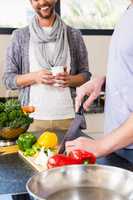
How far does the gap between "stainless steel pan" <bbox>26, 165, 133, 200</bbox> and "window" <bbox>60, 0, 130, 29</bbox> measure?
8.15ft

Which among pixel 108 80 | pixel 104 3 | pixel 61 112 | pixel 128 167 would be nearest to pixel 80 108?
pixel 108 80

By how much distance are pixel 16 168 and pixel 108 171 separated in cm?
52

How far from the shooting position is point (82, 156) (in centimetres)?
129

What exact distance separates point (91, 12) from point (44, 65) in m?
1.18

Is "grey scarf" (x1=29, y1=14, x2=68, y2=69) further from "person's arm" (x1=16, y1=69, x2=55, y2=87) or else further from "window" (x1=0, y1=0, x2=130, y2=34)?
"window" (x1=0, y1=0, x2=130, y2=34)

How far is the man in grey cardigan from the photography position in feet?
7.97

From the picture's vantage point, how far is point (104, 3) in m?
3.47

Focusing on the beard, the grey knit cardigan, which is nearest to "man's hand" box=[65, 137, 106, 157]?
the grey knit cardigan

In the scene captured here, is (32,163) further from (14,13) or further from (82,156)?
(14,13)

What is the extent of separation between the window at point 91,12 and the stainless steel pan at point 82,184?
249cm

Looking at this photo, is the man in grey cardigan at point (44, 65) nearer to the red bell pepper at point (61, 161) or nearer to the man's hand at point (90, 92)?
the man's hand at point (90, 92)

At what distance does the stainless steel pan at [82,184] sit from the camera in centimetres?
97

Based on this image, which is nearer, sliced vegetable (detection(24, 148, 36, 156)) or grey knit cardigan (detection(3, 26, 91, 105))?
sliced vegetable (detection(24, 148, 36, 156))

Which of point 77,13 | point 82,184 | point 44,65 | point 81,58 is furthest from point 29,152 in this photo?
point 77,13
